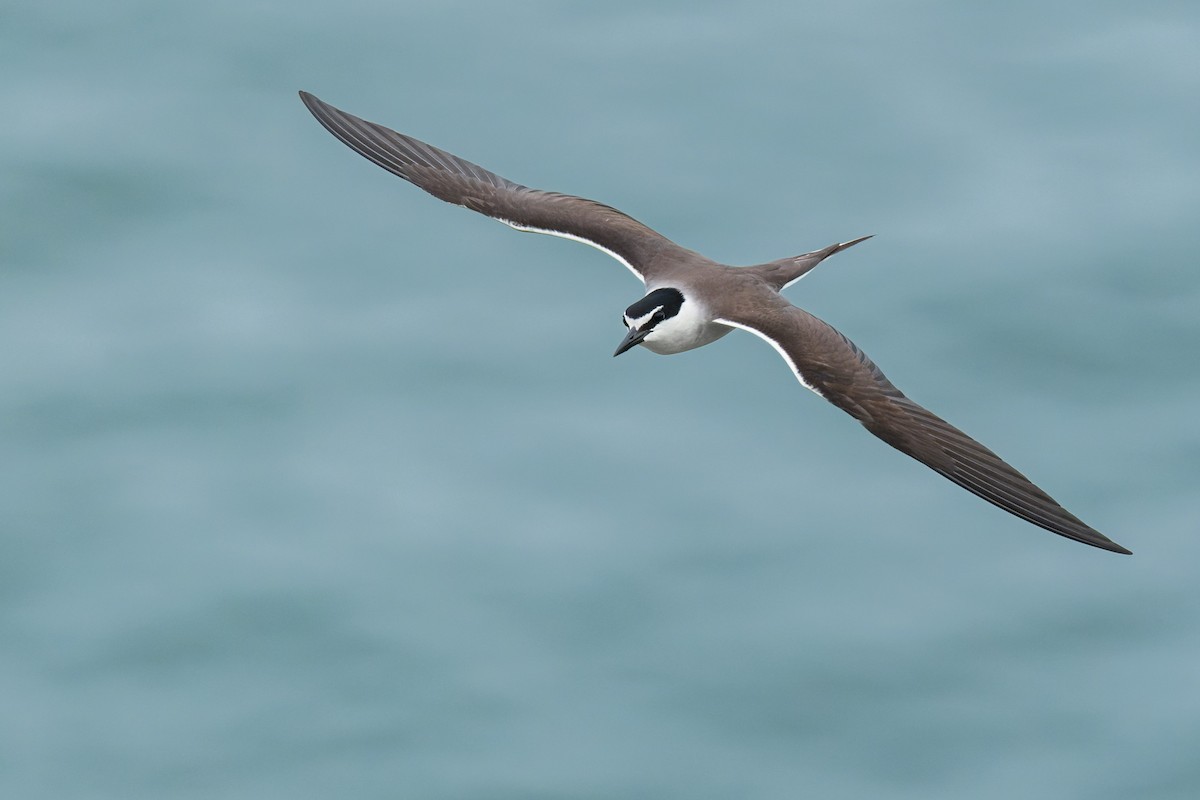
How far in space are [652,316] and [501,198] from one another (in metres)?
3.53

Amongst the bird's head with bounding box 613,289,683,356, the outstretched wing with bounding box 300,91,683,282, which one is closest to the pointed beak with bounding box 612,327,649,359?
the bird's head with bounding box 613,289,683,356

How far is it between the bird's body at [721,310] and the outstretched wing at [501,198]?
1cm

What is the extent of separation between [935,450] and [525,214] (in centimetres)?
611

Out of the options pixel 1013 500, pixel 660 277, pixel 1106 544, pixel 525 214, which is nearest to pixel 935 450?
pixel 1013 500

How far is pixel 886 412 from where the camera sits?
23.1 meters

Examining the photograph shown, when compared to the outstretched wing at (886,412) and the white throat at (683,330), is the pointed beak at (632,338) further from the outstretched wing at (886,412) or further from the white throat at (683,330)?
the outstretched wing at (886,412)

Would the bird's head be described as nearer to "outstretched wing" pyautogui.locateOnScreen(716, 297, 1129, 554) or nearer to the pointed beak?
the pointed beak

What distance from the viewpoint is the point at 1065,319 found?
35.9m

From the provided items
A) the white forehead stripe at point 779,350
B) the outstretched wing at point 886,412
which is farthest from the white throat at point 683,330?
the outstretched wing at point 886,412

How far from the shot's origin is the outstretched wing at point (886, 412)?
2228 centimetres

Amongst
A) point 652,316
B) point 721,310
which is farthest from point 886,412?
point 652,316

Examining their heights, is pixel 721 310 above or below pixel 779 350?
above

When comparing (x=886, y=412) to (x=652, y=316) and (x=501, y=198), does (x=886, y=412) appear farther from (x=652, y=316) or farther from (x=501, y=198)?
(x=501, y=198)

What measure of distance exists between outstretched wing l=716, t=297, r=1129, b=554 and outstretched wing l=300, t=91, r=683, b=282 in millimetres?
2481
